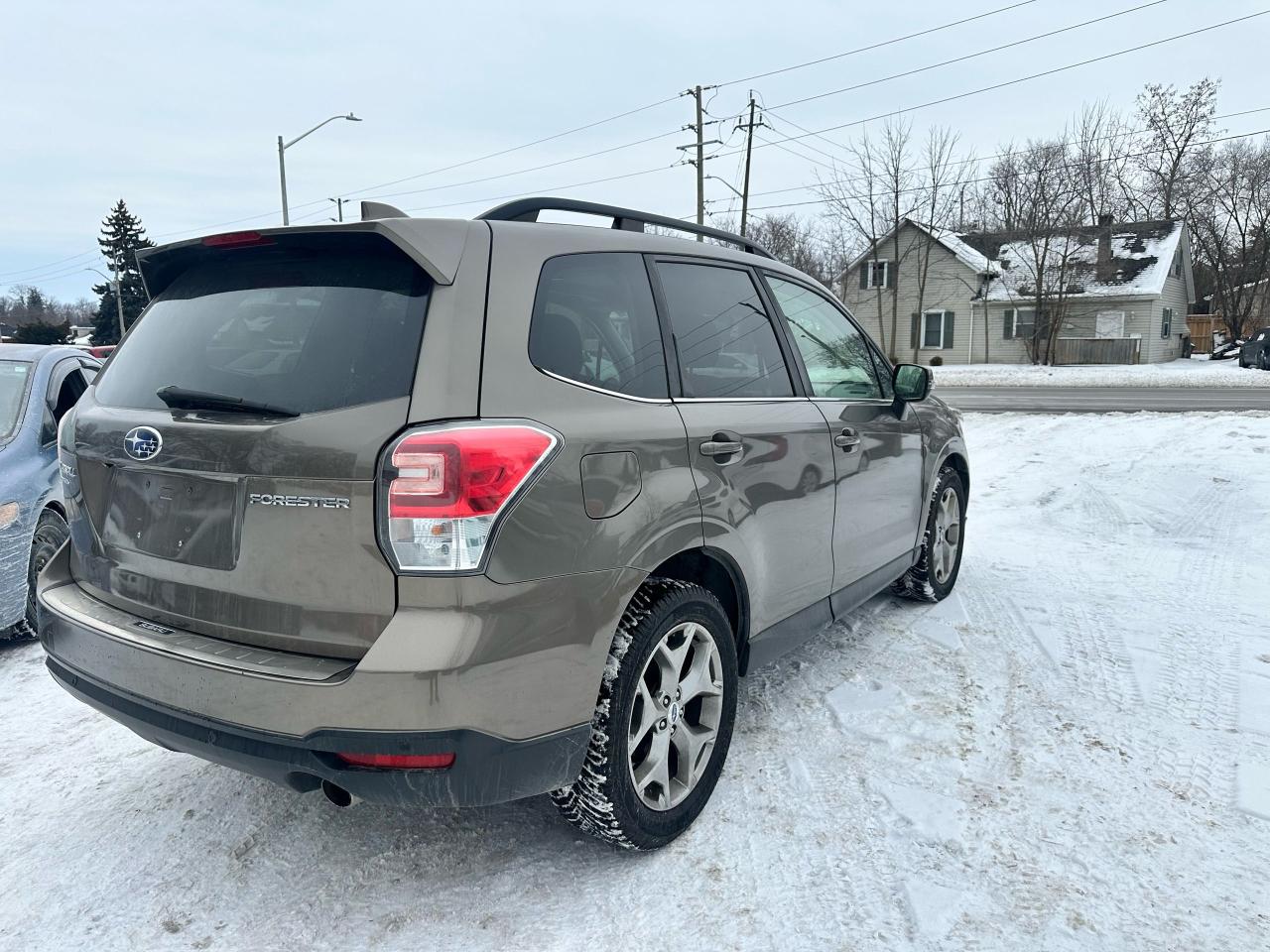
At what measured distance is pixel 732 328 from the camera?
333 cm

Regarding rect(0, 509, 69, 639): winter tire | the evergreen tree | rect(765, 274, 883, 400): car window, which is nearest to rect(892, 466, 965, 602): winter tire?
rect(765, 274, 883, 400): car window

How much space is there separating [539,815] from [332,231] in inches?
77.0

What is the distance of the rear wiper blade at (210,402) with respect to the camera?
2.29m

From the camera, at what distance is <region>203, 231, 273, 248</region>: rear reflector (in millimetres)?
2564

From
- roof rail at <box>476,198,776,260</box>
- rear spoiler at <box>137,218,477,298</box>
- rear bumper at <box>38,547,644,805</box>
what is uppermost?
roof rail at <box>476,198,776,260</box>

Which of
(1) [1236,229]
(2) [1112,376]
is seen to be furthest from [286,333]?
(1) [1236,229]

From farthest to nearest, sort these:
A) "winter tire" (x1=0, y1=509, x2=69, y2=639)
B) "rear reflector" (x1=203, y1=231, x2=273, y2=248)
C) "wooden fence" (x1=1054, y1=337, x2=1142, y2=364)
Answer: "wooden fence" (x1=1054, y1=337, x2=1142, y2=364) < "winter tire" (x1=0, y1=509, x2=69, y2=639) < "rear reflector" (x1=203, y1=231, x2=273, y2=248)

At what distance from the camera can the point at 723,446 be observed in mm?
2893

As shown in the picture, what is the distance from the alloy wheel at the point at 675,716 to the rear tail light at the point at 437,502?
2.41 ft

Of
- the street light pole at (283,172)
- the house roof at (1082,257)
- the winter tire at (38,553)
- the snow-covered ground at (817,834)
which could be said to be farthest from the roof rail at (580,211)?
the house roof at (1082,257)

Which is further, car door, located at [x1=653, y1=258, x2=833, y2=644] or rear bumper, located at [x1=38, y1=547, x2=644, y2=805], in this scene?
car door, located at [x1=653, y1=258, x2=833, y2=644]

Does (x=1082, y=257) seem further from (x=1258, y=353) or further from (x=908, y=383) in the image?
(x=908, y=383)

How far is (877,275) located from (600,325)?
129ft

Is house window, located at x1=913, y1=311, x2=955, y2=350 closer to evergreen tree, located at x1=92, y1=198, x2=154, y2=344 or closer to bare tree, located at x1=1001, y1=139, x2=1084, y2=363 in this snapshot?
bare tree, located at x1=1001, y1=139, x2=1084, y2=363
